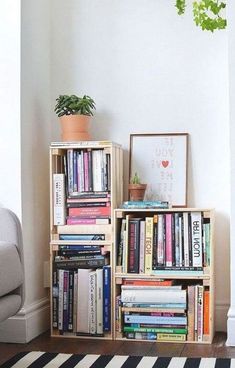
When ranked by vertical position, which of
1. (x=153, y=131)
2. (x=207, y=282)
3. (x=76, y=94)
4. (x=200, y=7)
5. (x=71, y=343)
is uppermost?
(x=200, y=7)

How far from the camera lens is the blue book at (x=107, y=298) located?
3406mm

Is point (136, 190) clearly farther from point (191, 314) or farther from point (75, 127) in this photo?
point (191, 314)

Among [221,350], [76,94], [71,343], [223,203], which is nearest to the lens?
[221,350]

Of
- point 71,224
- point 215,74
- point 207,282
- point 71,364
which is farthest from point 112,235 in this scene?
point 215,74

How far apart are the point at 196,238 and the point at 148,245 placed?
25 centimetres

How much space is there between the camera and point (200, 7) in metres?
3.23

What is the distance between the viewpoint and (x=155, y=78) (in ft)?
12.0

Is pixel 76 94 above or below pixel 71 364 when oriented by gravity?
above

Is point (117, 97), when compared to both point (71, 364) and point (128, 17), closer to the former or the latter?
point (128, 17)

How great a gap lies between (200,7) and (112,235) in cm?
123

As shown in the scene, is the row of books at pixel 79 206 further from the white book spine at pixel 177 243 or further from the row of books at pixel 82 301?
the white book spine at pixel 177 243

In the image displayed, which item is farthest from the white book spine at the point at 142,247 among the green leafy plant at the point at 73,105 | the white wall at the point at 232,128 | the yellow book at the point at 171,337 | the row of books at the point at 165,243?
the green leafy plant at the point at 73,105

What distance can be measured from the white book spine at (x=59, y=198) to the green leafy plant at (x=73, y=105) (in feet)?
1.20

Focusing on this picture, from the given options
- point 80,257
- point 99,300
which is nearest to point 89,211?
point 80,257
